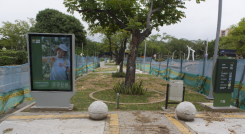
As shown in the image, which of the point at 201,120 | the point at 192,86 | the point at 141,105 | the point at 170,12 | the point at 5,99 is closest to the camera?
the point at 201,120

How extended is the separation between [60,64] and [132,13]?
5.87 meters

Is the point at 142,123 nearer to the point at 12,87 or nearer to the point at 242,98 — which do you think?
the point at 242,98

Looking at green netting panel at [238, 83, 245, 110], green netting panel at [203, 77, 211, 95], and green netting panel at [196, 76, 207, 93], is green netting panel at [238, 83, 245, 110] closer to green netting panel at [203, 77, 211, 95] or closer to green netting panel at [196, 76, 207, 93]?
green netting panel at [203, 77, 211, 95]

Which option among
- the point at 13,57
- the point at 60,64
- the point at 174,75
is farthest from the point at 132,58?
the point at 13,57

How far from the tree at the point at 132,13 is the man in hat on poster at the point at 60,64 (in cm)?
360

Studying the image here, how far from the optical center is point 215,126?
4.77m

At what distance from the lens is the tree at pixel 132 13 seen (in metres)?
8.59

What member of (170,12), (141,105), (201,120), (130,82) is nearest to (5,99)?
(141,105)

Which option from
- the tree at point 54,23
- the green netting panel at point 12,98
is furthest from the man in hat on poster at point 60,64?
the tree at point 54,23

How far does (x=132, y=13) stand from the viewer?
9.77 m

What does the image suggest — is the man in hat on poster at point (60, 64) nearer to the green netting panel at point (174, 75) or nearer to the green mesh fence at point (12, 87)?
the green mesh fence at point (12, 87)

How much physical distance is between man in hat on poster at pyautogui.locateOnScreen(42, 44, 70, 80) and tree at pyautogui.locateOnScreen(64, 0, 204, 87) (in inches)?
142

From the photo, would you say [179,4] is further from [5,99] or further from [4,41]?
[4,41]

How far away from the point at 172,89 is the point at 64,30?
2557cm
